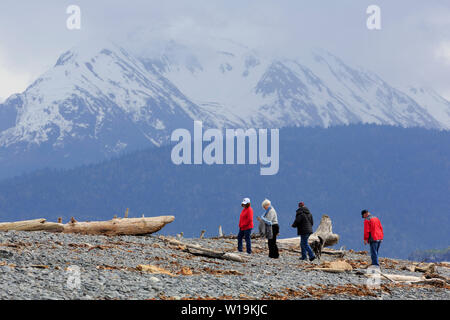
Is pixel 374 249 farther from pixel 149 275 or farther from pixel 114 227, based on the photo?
pixel 114 227

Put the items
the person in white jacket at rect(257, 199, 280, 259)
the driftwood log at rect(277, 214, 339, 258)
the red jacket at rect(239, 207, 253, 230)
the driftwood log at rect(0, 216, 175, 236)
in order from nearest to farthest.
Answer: the person in white jacket at rect(257, 199, 280, 259) < the red jacket at rect(239, 207, 253, 230) < the driftwood log at rect(0, 216, 175, 236) < the driftwood log at rect(277, 214, 339, 258)

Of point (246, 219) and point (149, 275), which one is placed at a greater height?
point (246, 219)

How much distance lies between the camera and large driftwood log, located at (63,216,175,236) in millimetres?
29328

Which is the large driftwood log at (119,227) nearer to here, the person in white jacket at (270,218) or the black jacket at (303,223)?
the person in white jacket at (270,218)

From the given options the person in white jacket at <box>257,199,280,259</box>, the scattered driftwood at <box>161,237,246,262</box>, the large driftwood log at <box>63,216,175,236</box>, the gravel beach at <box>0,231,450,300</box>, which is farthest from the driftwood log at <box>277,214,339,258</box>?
the large driftwood log at <box>63,216,175,236</box>

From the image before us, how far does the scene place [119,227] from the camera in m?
29.4

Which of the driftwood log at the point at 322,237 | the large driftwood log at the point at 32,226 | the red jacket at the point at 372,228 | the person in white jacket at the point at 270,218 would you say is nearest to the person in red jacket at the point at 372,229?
Result: the red jacket at the point at 372,228

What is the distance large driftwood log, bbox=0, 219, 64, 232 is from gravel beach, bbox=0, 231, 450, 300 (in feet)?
5.70

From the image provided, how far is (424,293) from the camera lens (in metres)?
20.5

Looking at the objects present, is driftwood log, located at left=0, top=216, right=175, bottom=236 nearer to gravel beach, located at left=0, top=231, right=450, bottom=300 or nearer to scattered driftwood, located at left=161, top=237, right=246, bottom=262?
gravel beach, located at left=0, top=231, right=450, bottom=300

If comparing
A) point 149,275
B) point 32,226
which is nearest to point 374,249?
point 149,275

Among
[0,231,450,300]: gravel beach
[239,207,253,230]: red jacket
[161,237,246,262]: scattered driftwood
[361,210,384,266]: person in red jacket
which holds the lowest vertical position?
[0,231,450,300]: gravel beach

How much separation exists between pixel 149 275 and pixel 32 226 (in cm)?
1155

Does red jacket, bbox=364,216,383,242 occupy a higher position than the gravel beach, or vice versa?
red jacket, bbox=364,216,383,242
